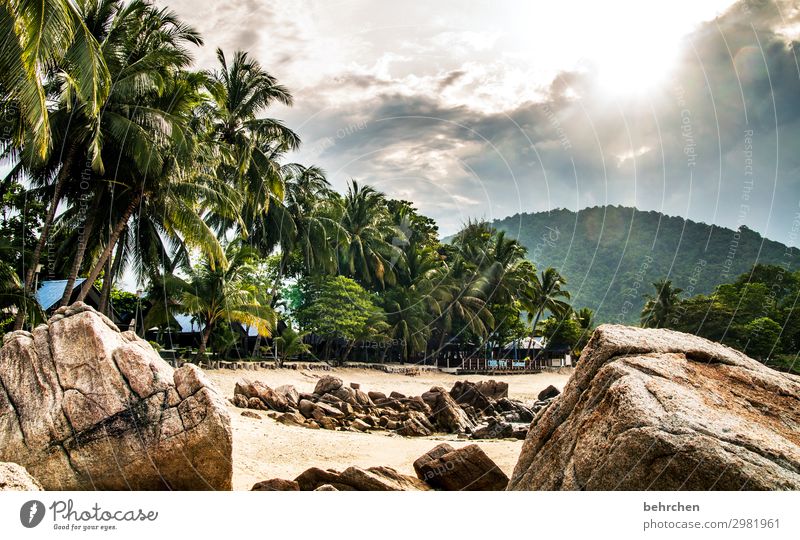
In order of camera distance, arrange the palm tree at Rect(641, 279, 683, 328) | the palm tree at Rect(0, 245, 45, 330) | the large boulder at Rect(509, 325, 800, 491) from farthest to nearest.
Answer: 1. the palm tree at Rect(0, 245, 45, 330)
2. the palm tree at Rect(641, 279, 683, 328)
3. the large boulder at Rect(509, 325, 800, 491)

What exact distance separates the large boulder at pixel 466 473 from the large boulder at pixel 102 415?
10.1 feet

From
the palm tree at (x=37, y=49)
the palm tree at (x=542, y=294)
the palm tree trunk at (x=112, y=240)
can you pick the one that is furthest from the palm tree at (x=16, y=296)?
the palm tree at (x=542, y=294)

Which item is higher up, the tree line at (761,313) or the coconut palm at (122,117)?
the coconut palm at (122,117)

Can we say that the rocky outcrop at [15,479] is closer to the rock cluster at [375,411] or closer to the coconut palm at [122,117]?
the rock cluster at [375,411]

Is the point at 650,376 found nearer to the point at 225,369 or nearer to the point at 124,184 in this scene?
the point at 124,184

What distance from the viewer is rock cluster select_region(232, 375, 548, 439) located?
1478cm

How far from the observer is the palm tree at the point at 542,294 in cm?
3072

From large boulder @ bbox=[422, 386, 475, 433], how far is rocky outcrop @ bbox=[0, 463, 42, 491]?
12.4 m

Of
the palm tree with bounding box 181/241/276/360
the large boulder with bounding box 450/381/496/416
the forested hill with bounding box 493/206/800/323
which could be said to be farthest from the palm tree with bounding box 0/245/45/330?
→ the large boulder with bounding box 450/381/496/416

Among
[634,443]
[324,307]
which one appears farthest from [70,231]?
[634,443]

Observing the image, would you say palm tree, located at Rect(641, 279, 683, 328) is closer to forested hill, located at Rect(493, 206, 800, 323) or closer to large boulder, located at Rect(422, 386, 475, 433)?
forested hill, located at Rect(493, 206, 800, 323)

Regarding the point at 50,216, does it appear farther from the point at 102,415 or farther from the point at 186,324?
the point at 186,324

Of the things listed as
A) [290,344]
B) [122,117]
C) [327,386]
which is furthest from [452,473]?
[290,344]
